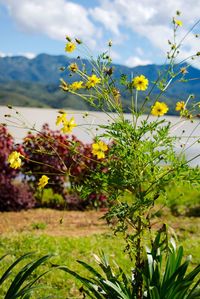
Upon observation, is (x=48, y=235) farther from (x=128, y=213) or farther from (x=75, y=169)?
(x=128, y=213)

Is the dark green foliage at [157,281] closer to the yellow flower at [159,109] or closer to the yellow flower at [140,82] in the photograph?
the yellow flower at [159,109]

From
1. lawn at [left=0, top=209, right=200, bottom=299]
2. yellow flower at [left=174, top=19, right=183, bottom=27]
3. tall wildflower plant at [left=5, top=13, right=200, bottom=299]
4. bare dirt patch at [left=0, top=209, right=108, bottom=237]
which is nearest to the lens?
tall wildflower plant at [left=5, top=13, right=200, bottom=299]

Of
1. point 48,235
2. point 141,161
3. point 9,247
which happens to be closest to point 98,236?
point 48,235

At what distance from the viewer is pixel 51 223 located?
33.4 feet

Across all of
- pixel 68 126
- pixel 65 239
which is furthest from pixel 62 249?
pixel 68 126

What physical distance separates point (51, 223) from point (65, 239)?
173cm

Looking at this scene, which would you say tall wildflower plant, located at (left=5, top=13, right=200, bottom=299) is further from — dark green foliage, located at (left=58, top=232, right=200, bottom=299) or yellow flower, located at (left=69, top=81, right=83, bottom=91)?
dark green foliage, located at (left=58, top=232, right=200, bottom=299)

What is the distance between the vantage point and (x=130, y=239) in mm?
3752

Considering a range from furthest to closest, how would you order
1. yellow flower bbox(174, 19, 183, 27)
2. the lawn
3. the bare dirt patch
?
the bare dirt patch, the lawn, yellow flower bbox(174, 19, 183, 27)

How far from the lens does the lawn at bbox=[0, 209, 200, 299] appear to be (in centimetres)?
659

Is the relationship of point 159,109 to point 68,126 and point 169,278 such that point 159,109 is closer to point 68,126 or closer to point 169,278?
point 68,126

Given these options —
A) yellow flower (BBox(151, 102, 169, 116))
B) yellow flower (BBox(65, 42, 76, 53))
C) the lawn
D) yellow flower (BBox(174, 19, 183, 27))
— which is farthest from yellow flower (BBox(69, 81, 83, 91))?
the lawn

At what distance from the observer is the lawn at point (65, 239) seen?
259 inches

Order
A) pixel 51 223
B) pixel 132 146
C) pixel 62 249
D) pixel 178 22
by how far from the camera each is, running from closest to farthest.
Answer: pixel 132 146 < pixel 178 22 < pixel 62 249 < pixel 51 223
